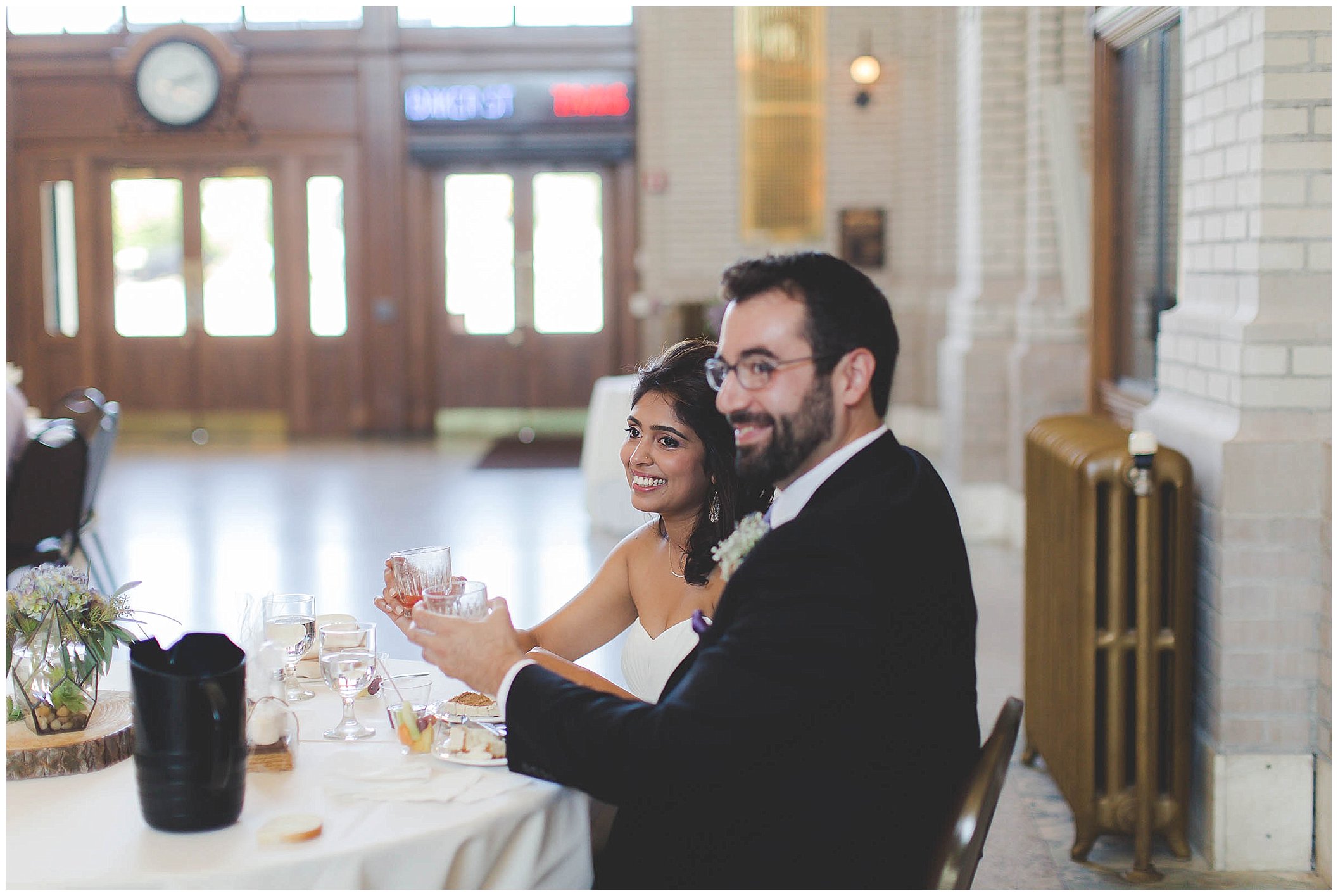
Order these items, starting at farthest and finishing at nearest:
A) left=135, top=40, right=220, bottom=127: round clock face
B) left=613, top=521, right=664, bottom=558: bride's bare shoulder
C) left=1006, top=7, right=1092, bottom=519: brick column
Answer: left=135, top=40, right=220, bottom=127: round clock face → left=1006, top=7, right=1092, bottom=519: brick column → left=613, top=521, right=664, bottom=558: bride's bare shoulder

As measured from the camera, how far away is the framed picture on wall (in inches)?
458

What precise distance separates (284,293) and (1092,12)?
8541 mm

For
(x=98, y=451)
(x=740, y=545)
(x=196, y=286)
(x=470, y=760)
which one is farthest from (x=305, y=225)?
(x=740, y=545)

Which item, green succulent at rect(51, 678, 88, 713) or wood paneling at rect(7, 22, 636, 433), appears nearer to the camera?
green succulent at rect(51, 678, 88, 713)

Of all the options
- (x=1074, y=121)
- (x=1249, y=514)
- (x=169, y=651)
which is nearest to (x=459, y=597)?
(x=169, y=651)

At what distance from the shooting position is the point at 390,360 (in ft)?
40.0

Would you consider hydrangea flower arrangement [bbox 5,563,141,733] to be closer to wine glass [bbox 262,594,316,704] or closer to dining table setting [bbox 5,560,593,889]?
dining table setting [bbox 5,560,593,889]

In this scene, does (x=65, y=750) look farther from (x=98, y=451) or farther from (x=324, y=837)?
(x=98, y=451)

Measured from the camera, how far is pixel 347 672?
2.03 meters

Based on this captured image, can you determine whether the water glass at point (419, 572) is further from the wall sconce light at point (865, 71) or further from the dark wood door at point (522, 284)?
the dark wood door at point (522, 284)

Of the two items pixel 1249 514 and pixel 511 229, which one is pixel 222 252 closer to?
pixel 511 229

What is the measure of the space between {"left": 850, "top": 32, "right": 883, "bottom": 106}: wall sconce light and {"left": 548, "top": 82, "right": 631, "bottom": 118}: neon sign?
191cm

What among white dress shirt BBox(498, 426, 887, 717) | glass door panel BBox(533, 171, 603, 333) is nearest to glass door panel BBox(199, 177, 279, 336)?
glass door panel BBox(533, 171, 603, 333)

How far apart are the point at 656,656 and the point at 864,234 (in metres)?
9.58
